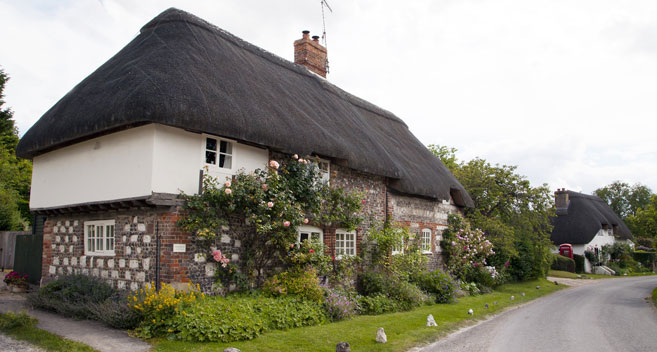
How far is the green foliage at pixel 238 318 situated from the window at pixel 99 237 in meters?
3.19

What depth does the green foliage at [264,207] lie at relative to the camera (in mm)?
8742

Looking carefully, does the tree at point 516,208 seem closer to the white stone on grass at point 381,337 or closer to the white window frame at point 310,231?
the white window frame at point 310,231

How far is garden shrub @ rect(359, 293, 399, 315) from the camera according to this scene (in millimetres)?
11211

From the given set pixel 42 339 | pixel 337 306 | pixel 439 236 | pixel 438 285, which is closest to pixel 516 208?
pixel 439 236

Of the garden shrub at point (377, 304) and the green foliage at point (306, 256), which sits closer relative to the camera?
the green foliage at point (306, 256)

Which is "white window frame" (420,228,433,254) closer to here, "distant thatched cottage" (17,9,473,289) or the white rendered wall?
"distant thatched cottage" (17,9,473,289)

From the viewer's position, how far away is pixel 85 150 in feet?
33.7

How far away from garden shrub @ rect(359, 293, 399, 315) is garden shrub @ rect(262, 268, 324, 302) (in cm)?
182

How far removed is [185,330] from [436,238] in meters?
11.9

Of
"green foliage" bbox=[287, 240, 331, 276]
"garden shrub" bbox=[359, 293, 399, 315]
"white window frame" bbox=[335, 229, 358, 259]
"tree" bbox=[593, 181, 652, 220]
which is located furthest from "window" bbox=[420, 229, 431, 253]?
"tree" bbox=[593, 181, 652, 220]

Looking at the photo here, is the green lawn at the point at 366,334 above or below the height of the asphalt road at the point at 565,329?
above

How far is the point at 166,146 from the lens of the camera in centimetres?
865

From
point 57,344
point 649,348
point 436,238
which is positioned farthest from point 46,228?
point 649,348

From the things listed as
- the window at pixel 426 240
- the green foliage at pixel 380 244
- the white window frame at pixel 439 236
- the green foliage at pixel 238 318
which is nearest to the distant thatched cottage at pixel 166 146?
the green foliage at pixel 380 244
